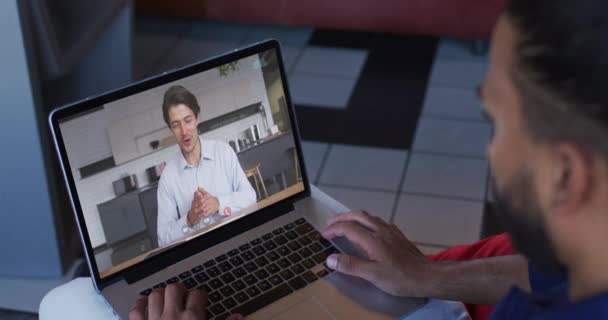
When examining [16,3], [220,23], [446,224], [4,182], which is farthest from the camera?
[220,23]

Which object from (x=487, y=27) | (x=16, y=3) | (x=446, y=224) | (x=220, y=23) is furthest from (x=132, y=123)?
(x=220, y=23)

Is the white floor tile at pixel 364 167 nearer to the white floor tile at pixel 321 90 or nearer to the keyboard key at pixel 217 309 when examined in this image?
the white floor tile at pixel 321 90

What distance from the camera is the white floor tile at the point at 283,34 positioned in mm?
3328

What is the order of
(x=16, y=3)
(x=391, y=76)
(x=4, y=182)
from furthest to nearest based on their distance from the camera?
(x=391, y=76) < (x=4, y=182) < (x=16, y=3)

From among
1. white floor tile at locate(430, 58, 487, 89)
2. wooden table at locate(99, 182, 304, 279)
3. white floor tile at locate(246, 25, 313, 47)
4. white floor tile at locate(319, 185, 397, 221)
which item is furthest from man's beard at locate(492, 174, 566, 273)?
white floor tile at locate(246, 25, 313, 47)

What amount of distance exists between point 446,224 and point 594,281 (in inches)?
63.2

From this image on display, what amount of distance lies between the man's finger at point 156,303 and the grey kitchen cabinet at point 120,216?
12 cm

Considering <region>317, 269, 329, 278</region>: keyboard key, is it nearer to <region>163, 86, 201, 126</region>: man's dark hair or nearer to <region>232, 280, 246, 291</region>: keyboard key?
<region>232, 280, 246, 291</region>: keyboard key

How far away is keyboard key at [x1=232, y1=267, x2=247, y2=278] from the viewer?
3.51 feet

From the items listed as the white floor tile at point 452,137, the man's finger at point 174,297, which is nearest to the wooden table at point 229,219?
the man's finger at point 174,297

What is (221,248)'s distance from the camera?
1109 mm

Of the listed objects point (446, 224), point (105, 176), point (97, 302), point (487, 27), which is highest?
point (105, 176)

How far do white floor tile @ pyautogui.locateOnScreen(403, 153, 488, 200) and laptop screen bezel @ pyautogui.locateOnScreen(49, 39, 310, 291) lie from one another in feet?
4.11

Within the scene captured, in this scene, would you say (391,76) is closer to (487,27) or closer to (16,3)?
(487,27)
